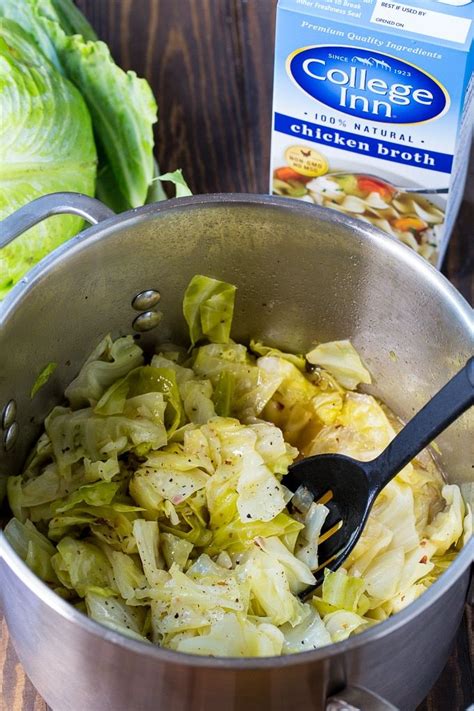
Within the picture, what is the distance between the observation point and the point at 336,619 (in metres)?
1.01

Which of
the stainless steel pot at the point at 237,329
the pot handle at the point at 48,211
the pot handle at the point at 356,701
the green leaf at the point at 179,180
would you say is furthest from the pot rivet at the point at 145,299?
the pot handle at the point at 356,701

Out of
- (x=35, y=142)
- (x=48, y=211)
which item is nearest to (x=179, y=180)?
(x=35, y=142)

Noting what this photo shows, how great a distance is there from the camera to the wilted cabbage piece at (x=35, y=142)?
4.53 feet

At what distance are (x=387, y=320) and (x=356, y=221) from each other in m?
0.14

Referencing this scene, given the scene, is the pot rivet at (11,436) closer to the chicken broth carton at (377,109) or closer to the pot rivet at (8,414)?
the pot rivet at (8,414)

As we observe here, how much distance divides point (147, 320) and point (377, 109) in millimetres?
392

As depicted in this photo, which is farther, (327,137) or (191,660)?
(327,137)

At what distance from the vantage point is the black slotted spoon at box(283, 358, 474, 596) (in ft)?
3.22

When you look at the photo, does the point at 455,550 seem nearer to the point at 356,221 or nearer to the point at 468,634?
the point at 468,634

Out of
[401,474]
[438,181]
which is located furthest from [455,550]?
[438,181]

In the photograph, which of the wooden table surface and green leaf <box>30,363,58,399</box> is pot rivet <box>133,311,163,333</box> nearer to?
green leaf <box>30,363,58,399</box>

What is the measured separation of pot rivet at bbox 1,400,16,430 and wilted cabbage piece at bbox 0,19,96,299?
0.34m

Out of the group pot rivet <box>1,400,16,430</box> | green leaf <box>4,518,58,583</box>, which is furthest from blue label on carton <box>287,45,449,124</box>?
green leaf <box>4,518,58,583</box>

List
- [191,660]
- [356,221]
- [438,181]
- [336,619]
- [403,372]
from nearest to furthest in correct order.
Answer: [191,660] < [336,619] < [356,221] < [403,372] < [438,181]
